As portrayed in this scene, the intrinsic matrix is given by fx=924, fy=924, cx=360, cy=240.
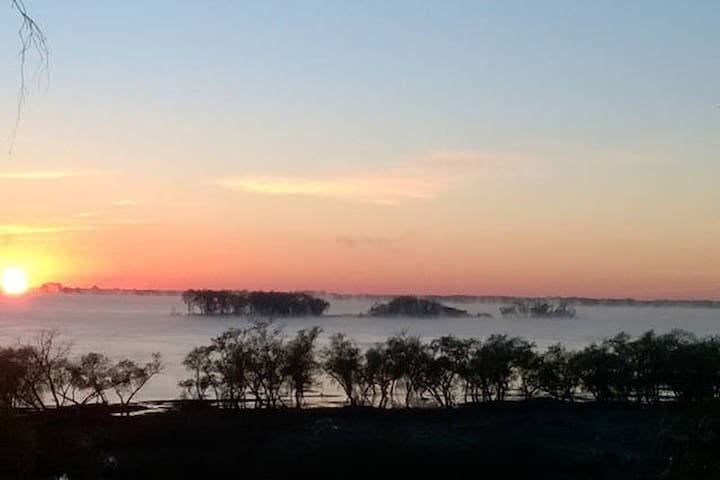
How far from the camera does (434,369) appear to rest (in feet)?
242

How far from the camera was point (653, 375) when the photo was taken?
235 ft

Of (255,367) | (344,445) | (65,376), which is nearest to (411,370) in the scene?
(255,367)

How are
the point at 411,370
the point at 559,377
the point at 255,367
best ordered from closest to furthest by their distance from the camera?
the point at 255,367, the point at 411,370, the point at 559,377

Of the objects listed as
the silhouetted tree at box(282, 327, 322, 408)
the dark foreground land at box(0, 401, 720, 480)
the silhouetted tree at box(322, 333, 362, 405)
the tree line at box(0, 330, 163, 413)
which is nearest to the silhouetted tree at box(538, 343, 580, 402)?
the dark foreground land at box(0, 401, 720, 480)

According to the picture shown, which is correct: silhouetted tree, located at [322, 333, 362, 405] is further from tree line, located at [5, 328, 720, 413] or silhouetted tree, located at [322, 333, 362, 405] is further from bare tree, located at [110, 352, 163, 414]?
bare tree, located at [110, 352, 163, 414]

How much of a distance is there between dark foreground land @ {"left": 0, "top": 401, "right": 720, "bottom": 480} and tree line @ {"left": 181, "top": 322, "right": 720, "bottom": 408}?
5572 millimetres

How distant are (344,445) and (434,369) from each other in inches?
933

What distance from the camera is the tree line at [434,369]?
70.6 m

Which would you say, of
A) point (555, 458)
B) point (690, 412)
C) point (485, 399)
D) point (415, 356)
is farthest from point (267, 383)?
point (690, 412)

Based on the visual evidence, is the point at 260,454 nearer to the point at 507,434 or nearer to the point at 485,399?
the point at 507,434

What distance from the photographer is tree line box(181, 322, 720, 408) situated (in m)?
70.6

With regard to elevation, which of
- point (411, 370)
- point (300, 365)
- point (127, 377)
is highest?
point (300, 365)

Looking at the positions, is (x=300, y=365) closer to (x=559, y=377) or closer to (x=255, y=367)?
(x=255, y=367)

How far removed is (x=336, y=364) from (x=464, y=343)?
10.7 m
